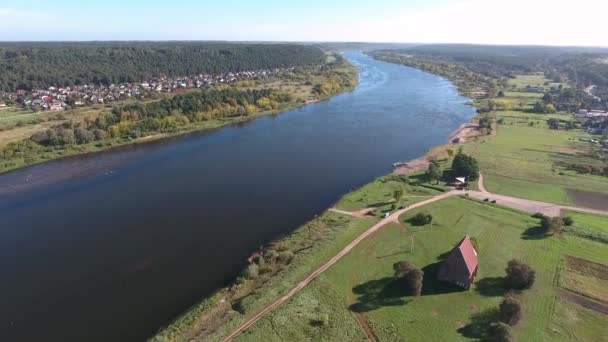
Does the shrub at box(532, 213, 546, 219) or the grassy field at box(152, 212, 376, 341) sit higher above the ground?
the shrub at box(532, 213, 546, 219)

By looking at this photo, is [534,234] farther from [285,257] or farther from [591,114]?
[591,114]

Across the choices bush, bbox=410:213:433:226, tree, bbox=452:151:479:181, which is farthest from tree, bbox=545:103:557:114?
bush, bbox=410:213:433:226

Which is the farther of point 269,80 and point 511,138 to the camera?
point 269,80

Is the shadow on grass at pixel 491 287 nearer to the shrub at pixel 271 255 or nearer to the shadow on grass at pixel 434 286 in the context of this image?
the shadow on grass at pixel 434 286

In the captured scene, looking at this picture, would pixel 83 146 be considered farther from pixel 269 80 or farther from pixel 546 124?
pixel 546 124

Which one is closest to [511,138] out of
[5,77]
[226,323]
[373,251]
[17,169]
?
[373,251]

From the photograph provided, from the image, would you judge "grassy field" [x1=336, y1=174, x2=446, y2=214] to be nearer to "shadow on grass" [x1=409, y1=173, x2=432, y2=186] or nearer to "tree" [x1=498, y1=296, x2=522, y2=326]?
"shadow on grass" [x1=409, y1=173, x2=432, y2=186]
